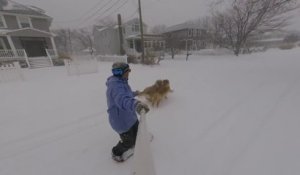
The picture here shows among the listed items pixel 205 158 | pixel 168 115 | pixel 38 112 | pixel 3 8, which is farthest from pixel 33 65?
pixel 205 158

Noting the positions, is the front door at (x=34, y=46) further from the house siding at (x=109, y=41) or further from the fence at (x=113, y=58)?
the house siding at (x=109, y=41)

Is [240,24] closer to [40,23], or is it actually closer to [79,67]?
[79,67]

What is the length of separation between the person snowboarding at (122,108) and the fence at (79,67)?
7459 mm

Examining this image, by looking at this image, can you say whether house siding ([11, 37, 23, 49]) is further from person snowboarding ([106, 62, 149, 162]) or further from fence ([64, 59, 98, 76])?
person snowboarding ([106, 62, 149, 162])

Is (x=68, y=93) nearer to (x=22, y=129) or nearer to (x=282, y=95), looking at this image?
(x=22, y=129)

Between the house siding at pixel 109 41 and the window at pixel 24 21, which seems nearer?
the window at pixel 24 21

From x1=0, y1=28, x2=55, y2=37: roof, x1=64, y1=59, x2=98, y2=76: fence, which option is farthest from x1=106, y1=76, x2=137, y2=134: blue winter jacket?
x1=0, y1=28, x2=55, y2=37: roof

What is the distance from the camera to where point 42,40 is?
17.0 m

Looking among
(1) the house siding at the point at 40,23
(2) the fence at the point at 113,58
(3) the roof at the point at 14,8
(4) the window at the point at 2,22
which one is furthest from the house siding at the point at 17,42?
(2) the fence at the point at 113,58

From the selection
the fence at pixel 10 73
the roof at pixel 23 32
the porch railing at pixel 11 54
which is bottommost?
the fence at pixel 10 73

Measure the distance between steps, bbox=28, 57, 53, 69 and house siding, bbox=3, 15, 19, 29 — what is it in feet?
17.0

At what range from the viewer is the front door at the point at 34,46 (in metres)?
16.3

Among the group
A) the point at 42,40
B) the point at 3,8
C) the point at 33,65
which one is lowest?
the point at 33,65

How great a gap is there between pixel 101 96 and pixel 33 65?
13.1 metres
